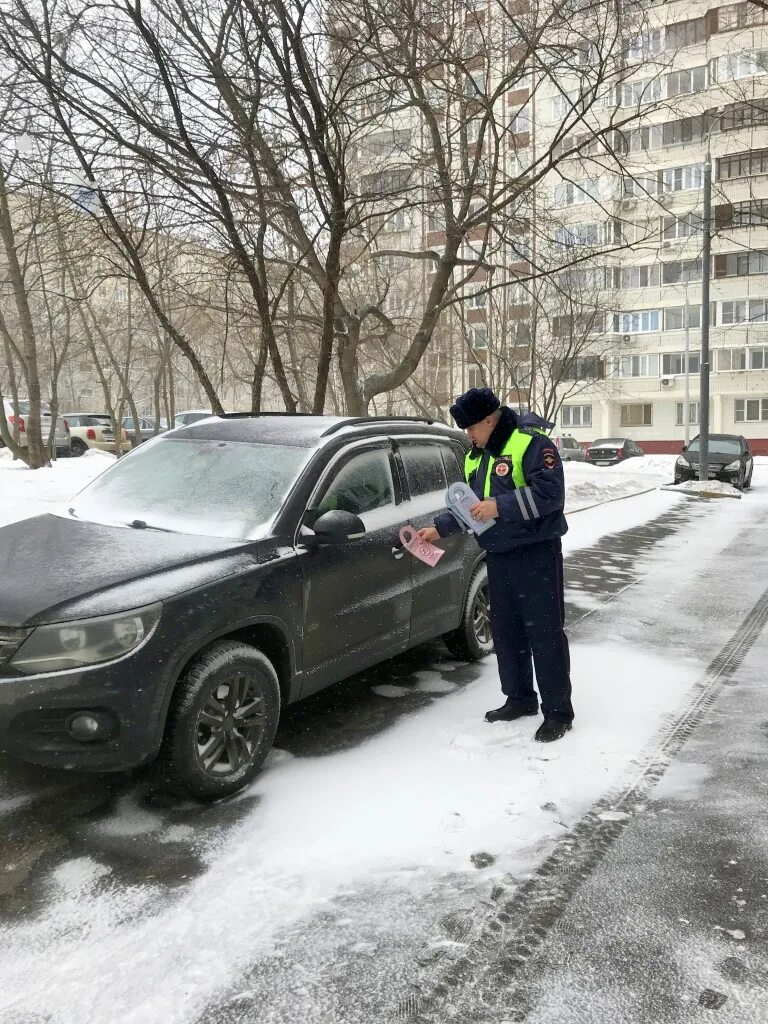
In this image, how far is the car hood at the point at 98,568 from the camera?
11.0ft

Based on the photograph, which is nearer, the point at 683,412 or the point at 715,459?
the point at 715,459

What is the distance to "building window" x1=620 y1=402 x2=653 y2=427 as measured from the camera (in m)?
51.2

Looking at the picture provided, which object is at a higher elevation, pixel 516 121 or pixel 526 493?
pixel 516 121

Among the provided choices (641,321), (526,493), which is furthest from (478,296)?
(641,321)

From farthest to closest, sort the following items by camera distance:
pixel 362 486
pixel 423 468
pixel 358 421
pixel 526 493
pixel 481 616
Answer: pixel 481 616, pixel 423 468, pixel 358 421, pixel 362 486, pixel 526 493

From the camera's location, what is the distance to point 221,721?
3.65 metres

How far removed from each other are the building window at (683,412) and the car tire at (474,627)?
45891mm

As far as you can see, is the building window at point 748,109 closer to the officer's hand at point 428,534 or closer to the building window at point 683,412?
the officer's hand at point 428,534

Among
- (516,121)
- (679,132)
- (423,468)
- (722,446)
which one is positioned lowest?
(722,446)

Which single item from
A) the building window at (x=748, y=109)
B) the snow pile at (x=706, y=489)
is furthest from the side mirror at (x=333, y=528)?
the snow pile at (x=706, y=489)

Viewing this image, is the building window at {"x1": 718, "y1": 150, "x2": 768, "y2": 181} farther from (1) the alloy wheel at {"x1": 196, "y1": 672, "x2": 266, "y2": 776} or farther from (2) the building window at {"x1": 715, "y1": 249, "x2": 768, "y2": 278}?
(1) the alloy wheel at {"x1": 196, "y1": 672, "x2": 266, "y2": 776}

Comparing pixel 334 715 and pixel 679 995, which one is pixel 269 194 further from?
pixel 679 995

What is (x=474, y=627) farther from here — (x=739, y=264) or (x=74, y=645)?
(x=739, y=264)

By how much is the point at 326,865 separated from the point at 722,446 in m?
21.3
